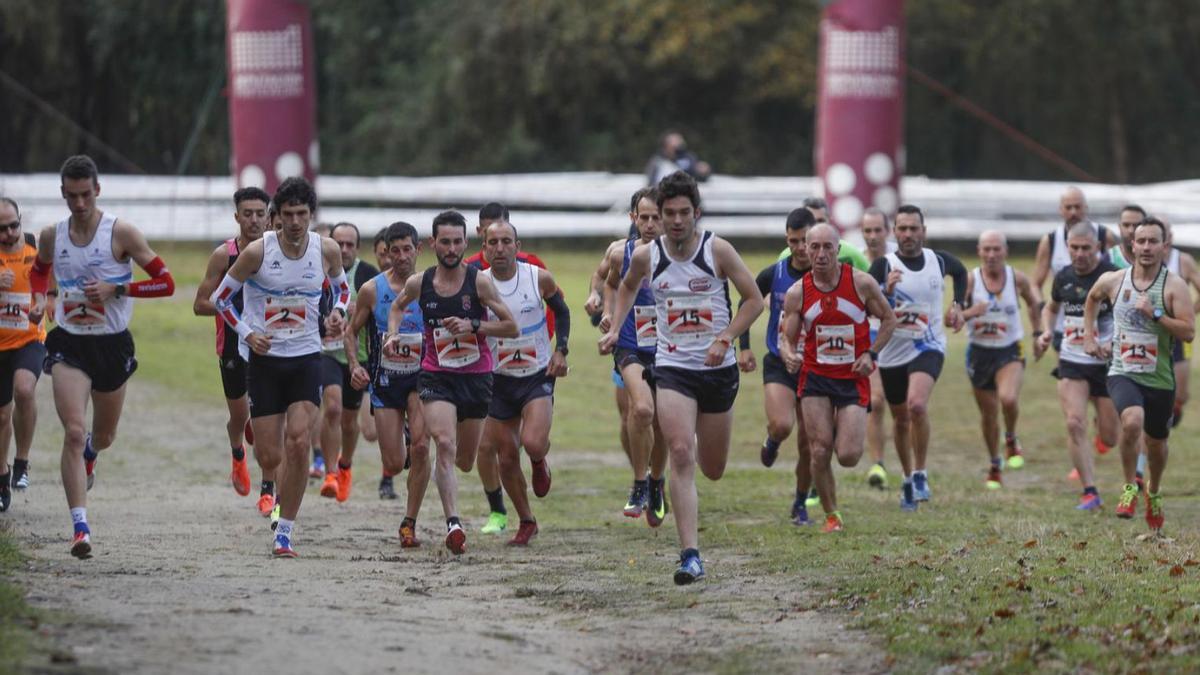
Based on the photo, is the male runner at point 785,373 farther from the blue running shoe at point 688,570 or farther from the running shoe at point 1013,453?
the running shoe at point 1013,453

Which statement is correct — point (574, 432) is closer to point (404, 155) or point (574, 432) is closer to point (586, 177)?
point (586, 177)

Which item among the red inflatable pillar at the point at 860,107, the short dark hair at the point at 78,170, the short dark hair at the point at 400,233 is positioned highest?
the red inflatable pillar at the point at 860,107

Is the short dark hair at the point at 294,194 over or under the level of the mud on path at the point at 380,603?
over

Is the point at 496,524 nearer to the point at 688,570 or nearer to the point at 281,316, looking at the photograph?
the point at 281,316

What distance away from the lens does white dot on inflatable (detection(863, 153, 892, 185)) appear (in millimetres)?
26344


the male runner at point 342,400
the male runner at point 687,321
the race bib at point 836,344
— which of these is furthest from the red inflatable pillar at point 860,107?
the male runner at point 687,321

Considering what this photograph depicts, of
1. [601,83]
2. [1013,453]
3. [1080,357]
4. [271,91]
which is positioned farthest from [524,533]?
[601,83]

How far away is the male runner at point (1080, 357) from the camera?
576 inches

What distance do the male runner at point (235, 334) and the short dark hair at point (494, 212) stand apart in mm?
1403

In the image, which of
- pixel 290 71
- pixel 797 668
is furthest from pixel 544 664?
pixel 290 71

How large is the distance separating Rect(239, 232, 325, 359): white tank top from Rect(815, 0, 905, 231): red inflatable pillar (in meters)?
15.4

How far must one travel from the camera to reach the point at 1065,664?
28.2ft

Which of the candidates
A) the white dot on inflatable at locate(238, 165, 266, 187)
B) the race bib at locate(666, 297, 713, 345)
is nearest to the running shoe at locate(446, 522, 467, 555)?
the race bib at locate(666, 297, 713, 345)

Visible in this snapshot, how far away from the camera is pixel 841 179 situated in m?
26.5
